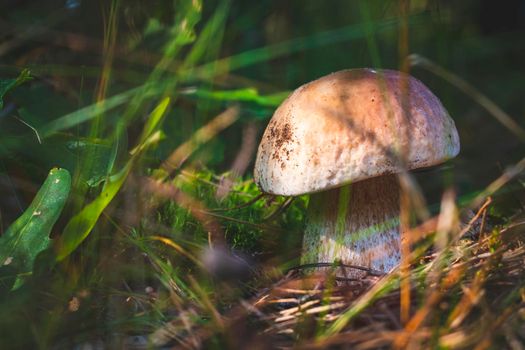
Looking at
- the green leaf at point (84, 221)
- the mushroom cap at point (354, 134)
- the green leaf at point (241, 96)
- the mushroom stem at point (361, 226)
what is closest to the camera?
the green leaf at point (84, 221)

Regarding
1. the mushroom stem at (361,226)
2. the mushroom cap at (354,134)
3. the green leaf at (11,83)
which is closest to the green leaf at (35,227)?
the green leaf at (11,83)

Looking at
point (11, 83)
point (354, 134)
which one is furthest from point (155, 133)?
point (354, 134)

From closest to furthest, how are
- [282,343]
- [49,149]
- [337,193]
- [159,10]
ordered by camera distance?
[282,343], [49,149], [337,193], [159,10]

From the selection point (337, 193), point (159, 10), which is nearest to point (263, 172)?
point (337, 193)

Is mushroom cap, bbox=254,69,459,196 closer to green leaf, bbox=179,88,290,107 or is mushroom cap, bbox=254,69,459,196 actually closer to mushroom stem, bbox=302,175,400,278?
mushroom stem, bbox=302,175,400,278

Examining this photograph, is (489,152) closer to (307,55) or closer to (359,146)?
(307,55)

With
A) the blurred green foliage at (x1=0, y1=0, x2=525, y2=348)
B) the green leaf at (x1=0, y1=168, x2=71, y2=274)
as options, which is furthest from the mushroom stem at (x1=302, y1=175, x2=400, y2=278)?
the green leaf at (x1=0, y1=168, x2=71, y2=274)

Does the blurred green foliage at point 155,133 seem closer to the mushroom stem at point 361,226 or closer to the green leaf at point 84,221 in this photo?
the green leaf at point 84,221

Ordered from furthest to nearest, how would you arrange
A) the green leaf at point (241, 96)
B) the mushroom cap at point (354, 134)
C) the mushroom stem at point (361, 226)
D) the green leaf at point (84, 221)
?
the green leaf at point (241, 96), the mushroom stem at point (361, 226), the mushroom cap at point (354, 134), the green leaf at point (84, 221)
